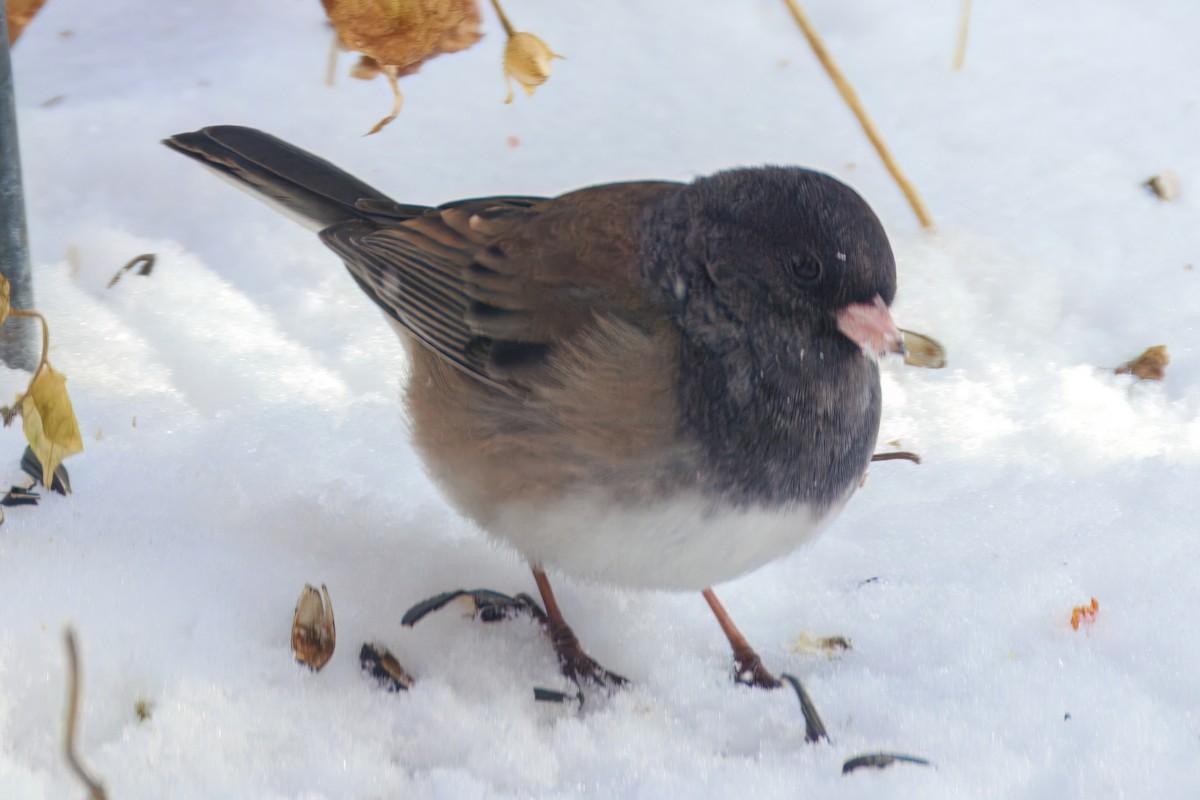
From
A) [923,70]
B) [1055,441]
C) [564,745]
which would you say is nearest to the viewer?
[564,745]

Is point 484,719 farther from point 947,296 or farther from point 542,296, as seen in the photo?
point 947,296

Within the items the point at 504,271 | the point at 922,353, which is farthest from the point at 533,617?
the point at 922,353

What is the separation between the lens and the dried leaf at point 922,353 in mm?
2355

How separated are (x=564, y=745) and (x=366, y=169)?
1595mm

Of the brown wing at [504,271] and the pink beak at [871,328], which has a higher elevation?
the pink beak at [871,328]

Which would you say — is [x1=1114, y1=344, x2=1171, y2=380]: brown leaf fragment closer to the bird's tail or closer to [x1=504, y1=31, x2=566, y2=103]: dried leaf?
[x1=504, y1=31, x2=566, y2=103]: dried leaf

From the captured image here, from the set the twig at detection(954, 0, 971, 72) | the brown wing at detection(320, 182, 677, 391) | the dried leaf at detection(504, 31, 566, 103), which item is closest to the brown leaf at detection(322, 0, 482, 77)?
the dried leaf at detection(504, 31, 566, 103)

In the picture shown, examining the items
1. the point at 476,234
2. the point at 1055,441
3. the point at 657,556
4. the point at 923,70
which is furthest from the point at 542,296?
the point at 923,70

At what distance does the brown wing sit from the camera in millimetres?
1649

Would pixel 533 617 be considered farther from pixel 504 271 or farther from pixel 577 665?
pixel 504 271

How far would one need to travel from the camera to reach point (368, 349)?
2334mm

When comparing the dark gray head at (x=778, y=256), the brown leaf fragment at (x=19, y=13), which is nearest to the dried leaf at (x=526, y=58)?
the dark gray head at (x=778, y=256)

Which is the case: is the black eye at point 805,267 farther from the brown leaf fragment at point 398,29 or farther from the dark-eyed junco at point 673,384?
the brown leaf fragment at point 398,29

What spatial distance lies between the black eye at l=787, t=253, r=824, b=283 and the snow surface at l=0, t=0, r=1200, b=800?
1.77 feet
